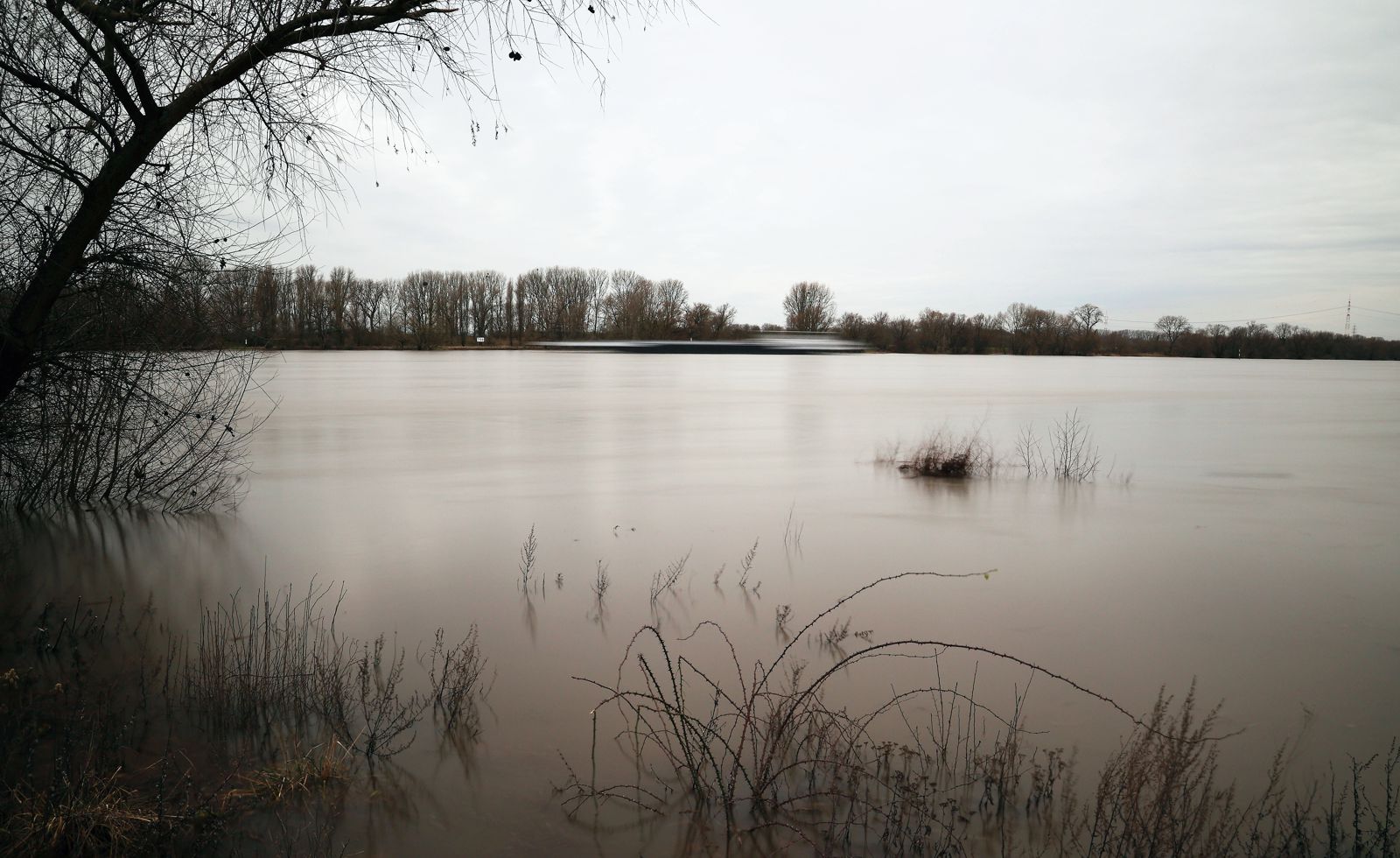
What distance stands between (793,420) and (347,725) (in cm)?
2211

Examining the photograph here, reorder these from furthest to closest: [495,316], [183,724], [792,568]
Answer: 1. [495,316]
2. [792,568]
3. [183,724]

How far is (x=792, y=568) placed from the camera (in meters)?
8.90

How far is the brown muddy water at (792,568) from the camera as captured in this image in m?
5.21

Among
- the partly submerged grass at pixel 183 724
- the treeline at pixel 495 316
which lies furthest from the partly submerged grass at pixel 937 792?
the treeline at pixel 495 316

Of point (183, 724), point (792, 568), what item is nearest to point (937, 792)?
point (183, 724)

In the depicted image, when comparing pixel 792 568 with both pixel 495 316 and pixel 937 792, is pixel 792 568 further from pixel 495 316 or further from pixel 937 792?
pixel 495 316

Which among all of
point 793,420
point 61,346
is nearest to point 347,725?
point 61,346

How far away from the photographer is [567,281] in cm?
11419

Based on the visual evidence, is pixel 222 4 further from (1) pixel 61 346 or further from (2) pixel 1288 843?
(2) pixel 1288 843

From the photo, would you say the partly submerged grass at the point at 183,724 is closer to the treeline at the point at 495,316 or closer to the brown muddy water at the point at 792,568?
the brown muddy water at the point at 792,568

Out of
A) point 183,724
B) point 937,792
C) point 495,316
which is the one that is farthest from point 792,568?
point 495,316

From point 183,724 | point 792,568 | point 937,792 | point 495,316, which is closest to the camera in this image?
point 937,792

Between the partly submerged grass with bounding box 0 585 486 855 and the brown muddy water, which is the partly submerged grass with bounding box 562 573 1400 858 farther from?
the partly submerged grass with bounding box 0 585 486 855

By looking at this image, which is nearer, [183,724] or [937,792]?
[937,792]
